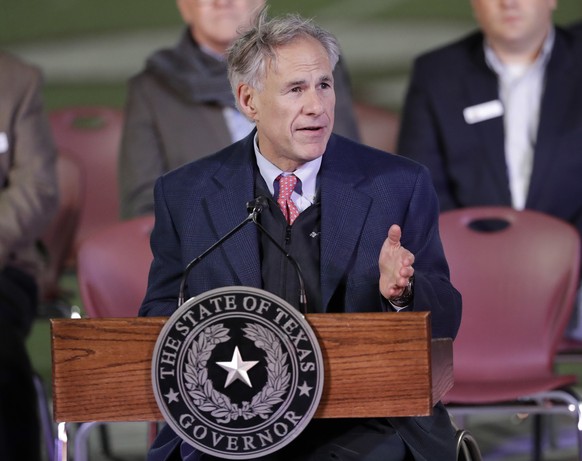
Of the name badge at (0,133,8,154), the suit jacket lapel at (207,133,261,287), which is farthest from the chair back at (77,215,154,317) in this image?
the suit jacket lapel at (207,133,261,287)

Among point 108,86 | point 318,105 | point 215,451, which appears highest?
point 108,86

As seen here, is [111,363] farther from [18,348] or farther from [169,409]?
[18,348]

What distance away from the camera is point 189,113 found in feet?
14.8

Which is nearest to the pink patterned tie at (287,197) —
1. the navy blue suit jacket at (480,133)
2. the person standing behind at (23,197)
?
the person standing behind at (23,197)

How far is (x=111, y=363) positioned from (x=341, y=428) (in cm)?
52

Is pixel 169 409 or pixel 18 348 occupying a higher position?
pixel 18 348

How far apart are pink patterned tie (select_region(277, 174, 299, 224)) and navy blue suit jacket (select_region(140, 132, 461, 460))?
0.06 meters

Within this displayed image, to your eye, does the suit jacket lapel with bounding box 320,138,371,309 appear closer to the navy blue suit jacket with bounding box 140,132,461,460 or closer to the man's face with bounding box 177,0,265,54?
the navy blue suit jacket with bounding box 140,132,461,460

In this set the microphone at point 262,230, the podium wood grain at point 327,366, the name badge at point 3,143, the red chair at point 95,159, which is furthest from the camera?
the red chair at point 95,159

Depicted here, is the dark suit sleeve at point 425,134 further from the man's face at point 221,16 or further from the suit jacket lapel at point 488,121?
the man's face at point 221,16

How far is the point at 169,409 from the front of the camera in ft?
7.25

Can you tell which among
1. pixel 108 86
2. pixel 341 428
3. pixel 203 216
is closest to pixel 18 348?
pixel 203 216

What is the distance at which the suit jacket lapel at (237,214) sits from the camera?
104 inches

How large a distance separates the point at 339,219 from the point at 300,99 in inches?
10.0
